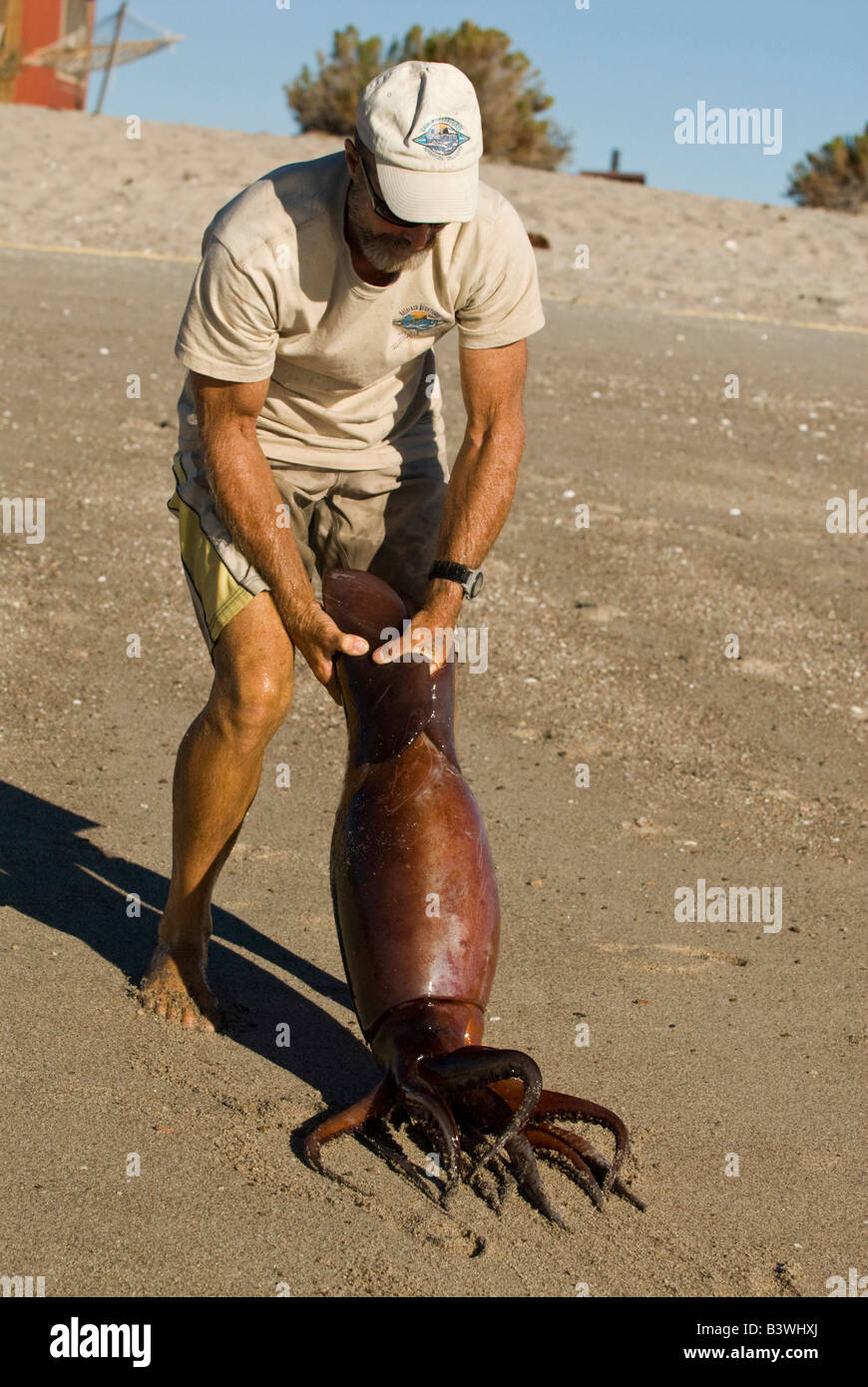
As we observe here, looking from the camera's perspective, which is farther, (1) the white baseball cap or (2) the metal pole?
(2) the metal pole

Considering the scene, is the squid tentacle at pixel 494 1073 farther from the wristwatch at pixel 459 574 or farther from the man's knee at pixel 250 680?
the wristwatch at pixel 459 574

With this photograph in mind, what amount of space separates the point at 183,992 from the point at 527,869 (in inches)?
56.3

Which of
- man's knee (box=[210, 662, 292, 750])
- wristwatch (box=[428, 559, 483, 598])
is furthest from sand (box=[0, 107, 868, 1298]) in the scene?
wristwatch (box=[428, 559, 483, 598])

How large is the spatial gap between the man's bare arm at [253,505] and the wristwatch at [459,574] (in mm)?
304

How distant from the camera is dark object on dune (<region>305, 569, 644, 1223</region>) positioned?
289cm

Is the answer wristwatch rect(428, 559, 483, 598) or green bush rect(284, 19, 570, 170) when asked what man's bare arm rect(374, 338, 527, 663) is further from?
green bush rect(284, 19, 570, 170)

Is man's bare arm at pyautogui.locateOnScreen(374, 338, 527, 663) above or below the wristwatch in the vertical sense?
above

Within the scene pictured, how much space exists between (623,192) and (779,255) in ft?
11.2

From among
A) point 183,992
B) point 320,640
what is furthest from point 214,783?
point 183,992

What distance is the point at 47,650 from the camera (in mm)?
6102

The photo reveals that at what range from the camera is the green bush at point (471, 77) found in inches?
1262

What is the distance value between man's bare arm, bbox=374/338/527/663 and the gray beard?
13.2 inches

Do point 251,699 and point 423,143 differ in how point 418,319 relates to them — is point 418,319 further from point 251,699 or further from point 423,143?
point 251,699

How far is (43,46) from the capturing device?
3091 centimetres
